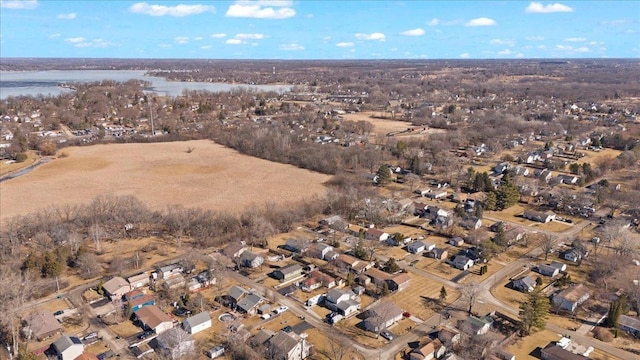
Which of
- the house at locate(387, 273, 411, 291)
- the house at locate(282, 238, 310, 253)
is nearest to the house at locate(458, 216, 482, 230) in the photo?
the house at locate(387, 273, 411, 291)

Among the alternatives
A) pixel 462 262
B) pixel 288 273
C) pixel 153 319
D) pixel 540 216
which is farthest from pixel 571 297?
pixel 153 319

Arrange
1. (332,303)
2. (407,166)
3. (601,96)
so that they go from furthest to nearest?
(601,96), (407,166), (332,303)

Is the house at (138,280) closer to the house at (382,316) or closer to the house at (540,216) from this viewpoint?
the house at (382,316)

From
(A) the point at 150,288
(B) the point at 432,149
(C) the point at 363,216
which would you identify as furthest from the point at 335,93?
(A) the point at 150,288

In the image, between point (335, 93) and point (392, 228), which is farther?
point (335, 93)

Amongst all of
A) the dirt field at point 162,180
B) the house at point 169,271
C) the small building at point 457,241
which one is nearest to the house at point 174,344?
the house at point 169,271

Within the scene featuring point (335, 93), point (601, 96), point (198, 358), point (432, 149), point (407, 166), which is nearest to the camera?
point (198, 358)

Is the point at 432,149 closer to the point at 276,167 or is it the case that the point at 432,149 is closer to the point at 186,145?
the point at 276,167

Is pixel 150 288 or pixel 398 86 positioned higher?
pixel 398 86
